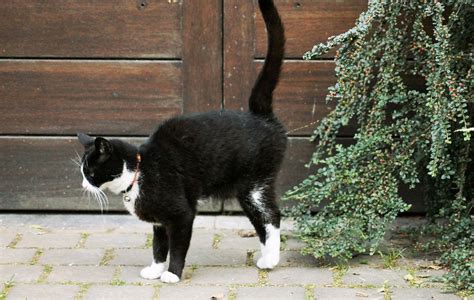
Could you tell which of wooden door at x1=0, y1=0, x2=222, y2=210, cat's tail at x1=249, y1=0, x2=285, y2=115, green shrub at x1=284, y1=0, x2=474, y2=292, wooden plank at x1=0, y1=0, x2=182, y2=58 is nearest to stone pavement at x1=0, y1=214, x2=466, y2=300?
green shrub at x1=284, y1=0, x2=474, y2=292

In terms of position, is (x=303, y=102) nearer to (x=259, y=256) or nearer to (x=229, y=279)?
(x=259, y=256)

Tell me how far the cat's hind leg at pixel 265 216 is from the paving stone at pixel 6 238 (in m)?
1.40

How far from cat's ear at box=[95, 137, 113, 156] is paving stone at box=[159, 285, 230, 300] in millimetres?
700

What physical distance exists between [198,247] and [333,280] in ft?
2.85

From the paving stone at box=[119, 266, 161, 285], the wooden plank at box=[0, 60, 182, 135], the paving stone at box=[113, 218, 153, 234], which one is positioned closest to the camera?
the paving stone at box=[119, 266, 161, 285]

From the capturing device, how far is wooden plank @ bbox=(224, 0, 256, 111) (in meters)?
5.24

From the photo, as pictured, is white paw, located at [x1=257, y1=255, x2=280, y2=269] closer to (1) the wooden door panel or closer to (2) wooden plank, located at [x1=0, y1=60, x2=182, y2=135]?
(1) the wooden door panel

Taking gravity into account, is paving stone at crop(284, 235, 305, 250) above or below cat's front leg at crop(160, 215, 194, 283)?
below

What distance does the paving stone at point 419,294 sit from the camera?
4117 mm

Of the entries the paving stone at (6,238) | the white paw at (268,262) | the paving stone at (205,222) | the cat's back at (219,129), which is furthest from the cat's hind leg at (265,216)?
the paving stone at (6,238)

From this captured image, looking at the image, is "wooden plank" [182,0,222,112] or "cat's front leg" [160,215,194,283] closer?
"cat's front leg" [160,215,194,283]

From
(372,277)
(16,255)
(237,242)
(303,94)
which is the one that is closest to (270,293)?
(372,277)

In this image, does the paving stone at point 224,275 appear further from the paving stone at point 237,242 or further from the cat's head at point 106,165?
the cat's head at point 106,165

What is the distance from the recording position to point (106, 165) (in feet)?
13.6
